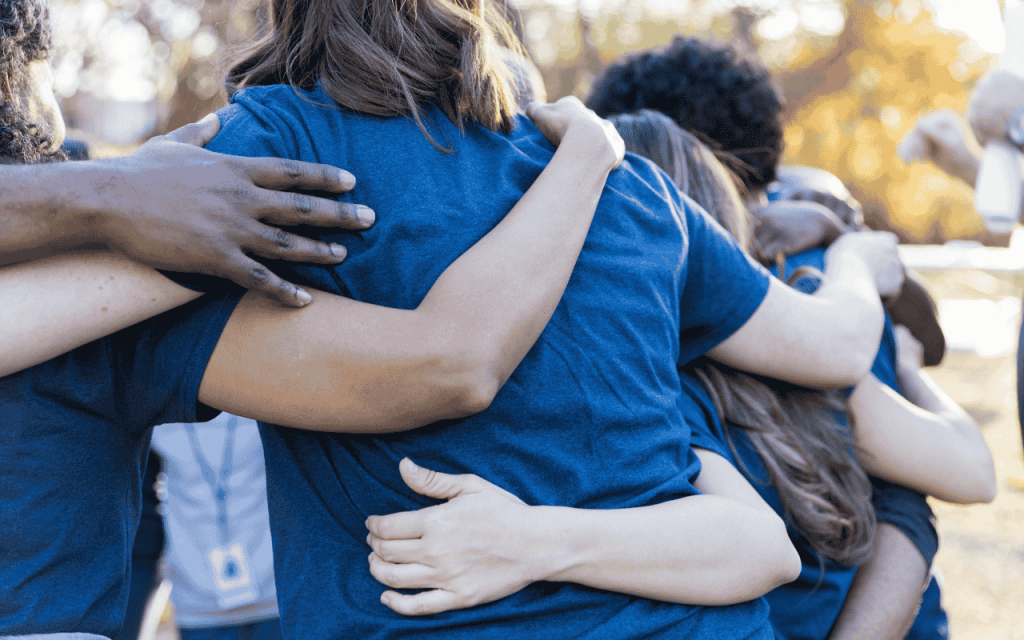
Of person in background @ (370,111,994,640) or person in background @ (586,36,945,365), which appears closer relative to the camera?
person in background @ (370,111,994,640)

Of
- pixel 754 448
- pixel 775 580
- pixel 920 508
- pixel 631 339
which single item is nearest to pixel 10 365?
pixel 631 339

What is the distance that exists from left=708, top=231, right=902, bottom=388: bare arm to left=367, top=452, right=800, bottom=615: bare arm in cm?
42

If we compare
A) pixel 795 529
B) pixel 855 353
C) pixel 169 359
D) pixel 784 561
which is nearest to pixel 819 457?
pixel 795 529

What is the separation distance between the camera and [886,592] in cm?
187

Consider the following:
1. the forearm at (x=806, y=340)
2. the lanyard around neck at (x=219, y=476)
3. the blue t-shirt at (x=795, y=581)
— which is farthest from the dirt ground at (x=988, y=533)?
the lanyard around neck at (x=219, y=476)

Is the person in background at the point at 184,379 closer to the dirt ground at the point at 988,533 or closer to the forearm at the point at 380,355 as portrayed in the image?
the forearm at the point at 380,355

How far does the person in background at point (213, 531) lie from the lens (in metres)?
2.41

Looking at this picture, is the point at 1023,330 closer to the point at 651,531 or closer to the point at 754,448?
the point at 754,448

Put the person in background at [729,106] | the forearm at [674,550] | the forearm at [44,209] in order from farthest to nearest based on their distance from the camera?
the person in background at [729,106] < the forearm at [674,550] < the forearm at [44,209]

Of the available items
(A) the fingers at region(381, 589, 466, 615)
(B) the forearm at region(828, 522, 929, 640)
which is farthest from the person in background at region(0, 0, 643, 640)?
(B) the forearm at region(828, 522, 929, 640)

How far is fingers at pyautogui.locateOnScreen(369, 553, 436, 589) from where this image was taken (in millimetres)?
1149

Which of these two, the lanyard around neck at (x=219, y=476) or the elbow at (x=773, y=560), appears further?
the lanyard around neck at (x=219, y=476)

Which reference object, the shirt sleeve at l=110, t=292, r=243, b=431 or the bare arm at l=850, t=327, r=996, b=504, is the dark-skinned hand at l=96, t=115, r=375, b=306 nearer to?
the shirt sleeve at l=110, t=292, r=243, b=431

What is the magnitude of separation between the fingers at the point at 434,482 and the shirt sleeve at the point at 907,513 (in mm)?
1280
